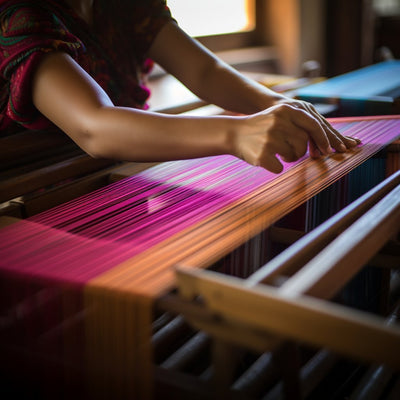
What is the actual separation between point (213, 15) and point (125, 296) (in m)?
Result: 3.17

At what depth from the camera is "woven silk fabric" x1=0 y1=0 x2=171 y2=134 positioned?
963 millimetres

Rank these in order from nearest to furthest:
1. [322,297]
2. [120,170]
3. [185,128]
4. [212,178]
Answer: [322,297] → [185,128] → [212,178] → [120,170]

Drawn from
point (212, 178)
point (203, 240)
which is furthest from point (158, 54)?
point (203, 240)

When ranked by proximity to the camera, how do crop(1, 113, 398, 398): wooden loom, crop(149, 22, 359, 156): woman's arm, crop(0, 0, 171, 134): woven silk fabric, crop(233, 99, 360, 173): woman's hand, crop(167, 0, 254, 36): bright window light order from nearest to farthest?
crop(1, 113, 398, 398): wooden loom → crop(233, 99, 360, 173): woman's hand → crop(0, 0, 171, 134): woven silk fabric → crop(149, 22, 359, 156): woman's arm → crop(167, 0, 254, 36): bright window light

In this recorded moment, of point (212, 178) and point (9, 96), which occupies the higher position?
point (9, 96)

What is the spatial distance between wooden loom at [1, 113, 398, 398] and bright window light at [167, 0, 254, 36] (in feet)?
8.23

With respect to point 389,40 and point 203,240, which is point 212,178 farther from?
point 389,40

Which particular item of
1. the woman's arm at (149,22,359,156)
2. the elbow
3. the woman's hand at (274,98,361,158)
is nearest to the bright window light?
the woman's arm at (149,22,359,156)

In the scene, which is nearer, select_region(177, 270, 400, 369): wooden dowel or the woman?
select_region(177, 270, 400, 369): wooden dowel

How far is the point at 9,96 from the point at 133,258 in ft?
1.81

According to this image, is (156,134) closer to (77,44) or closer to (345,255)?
(77,44)

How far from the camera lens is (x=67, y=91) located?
0.92 metres

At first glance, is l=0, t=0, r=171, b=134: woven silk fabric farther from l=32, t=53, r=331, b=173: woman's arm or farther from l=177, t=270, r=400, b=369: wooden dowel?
l=177, t=270, r=400, b=369: wooden dowel

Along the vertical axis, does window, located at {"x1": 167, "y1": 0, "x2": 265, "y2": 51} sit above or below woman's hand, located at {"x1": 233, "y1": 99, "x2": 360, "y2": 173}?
above
